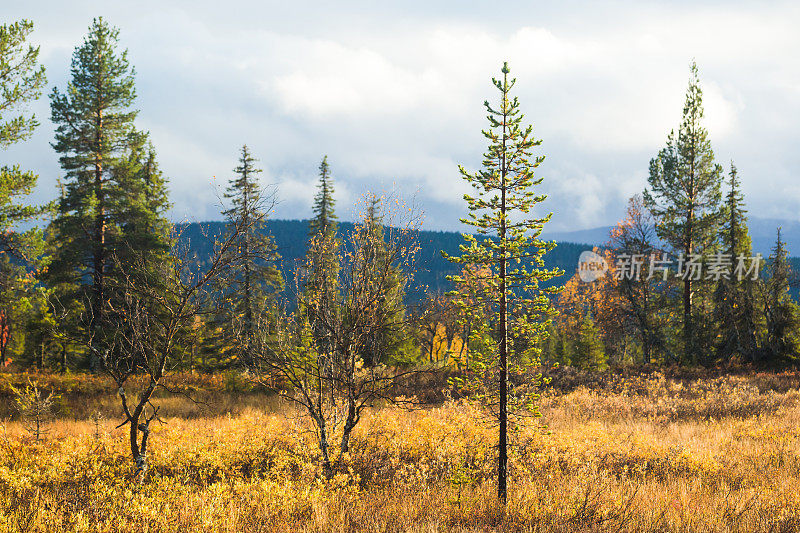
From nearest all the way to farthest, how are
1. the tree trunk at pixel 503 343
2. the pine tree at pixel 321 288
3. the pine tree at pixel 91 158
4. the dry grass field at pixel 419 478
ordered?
1. the dry grass field at pixel 419 478
2. the tree trunk at pixel 503 343
3. the pine tree at pixel 321 288
4. the pine tree at pixel 91 158

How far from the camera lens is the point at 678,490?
789 centimetres

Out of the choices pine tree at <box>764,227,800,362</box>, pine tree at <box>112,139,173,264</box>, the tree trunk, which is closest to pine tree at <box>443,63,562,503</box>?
A: the tree trunk

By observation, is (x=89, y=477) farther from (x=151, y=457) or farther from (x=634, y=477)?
(x=634, y=477)

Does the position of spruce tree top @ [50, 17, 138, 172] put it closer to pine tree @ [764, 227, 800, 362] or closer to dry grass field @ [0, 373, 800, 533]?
dry grass field @ [0, 373, 800, 533]

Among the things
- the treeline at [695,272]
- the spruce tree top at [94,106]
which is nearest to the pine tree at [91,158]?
the spruce tree top at [94,106]

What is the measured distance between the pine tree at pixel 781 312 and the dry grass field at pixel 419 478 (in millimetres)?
12233

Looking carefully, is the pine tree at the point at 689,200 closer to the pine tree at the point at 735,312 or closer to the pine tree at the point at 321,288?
the pine tree at the point at 735,312

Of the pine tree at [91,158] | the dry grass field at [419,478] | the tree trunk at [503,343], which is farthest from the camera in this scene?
the pine tree at [91,158]

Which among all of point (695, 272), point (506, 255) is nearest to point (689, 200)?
point (695, 272)

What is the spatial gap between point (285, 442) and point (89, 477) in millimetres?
3766

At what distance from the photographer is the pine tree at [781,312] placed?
83.6ft

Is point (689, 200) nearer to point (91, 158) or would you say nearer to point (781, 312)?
point (781, 312)

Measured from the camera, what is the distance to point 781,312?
25891 millimetres

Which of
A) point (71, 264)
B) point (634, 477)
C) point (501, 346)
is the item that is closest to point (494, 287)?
point (501, 346)
